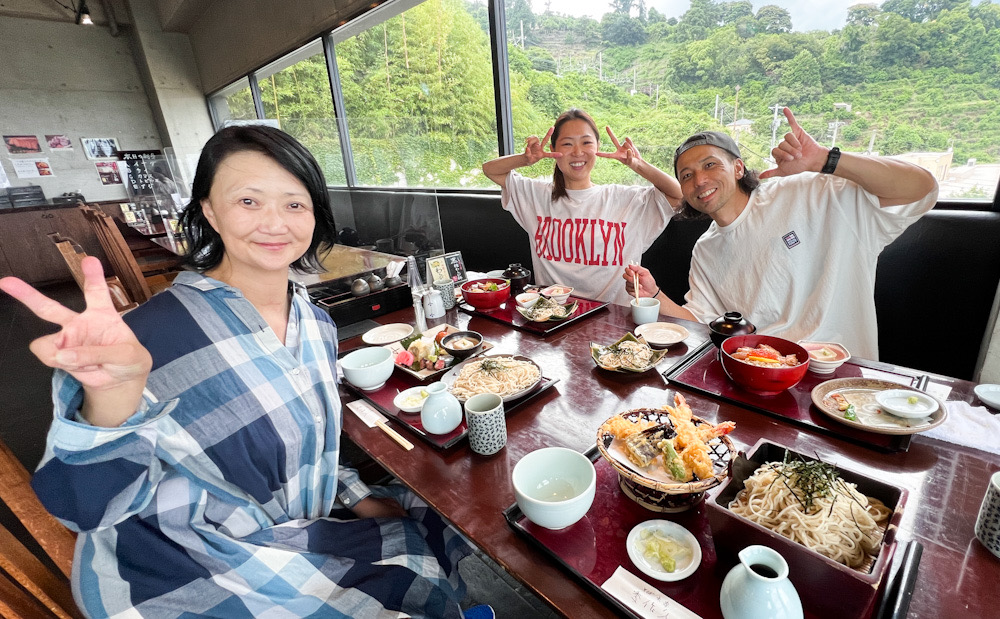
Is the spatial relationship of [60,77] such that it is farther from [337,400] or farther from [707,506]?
[707,506]

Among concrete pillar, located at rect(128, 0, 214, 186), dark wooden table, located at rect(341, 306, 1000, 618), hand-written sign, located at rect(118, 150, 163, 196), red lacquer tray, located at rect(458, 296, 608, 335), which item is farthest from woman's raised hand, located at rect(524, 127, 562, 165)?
Answer: concrete pillar, located at rect(128, 0, 214, 186)

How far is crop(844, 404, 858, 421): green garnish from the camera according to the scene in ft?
3.51

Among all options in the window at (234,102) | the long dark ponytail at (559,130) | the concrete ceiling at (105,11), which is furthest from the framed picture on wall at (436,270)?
the concrete ceiling at (105,11)

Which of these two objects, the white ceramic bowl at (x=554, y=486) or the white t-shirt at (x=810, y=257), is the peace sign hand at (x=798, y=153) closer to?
the white t-shirt at (x=810, y=257)

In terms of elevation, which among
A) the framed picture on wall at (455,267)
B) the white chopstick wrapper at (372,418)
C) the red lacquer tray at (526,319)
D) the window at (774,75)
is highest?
the window at (774,75)

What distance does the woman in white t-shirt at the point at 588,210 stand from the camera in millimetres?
2477

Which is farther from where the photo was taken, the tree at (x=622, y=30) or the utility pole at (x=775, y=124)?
the tree at (x=622, y=30)

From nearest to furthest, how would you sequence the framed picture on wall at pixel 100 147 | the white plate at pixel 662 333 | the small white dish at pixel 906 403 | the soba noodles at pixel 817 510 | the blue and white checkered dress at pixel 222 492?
1. the soba noodles at pixel 817 510
2. the blue and white checkered dress at pixel 222 492
3. the small white dish at pixel 906 403
4. the white plate at pixel 662 333
5. the framed picture on wall at pixel 100 147

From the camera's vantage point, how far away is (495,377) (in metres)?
1.38

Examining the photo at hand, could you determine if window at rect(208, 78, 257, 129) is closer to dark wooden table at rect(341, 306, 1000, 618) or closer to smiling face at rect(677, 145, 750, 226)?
smiling face at rect(677, 145, 750, 226)

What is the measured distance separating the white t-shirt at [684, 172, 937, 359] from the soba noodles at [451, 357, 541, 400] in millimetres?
1115

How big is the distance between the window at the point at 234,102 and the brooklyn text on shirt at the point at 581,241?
685 cm

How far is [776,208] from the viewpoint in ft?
6.27

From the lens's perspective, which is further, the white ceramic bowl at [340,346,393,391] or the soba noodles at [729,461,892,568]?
the white ceramic bowl at [340,346,393,391]
